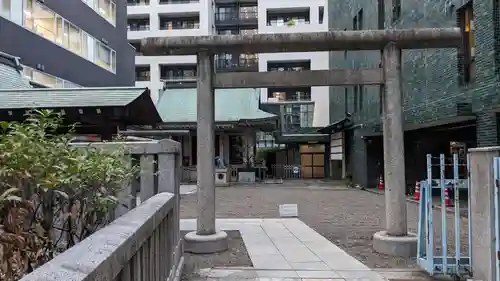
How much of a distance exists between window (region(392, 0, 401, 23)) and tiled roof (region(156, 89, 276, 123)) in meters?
9.49

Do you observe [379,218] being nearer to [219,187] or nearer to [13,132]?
[13,132]

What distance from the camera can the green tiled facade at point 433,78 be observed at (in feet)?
36.3

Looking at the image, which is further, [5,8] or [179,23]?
[179,23]

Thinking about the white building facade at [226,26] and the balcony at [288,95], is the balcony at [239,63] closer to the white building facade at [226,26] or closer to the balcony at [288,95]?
the white building facade at [226,26]

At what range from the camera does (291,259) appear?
6758mm

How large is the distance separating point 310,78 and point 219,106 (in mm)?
20015

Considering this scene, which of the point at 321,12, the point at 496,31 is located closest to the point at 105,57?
the point at 496,31

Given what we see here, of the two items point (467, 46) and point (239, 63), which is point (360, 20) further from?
point (239, 63)

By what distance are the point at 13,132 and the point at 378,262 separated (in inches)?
217

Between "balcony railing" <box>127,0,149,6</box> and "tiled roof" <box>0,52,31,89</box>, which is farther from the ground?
"balcony railing" <box>127,0,149,6</box>

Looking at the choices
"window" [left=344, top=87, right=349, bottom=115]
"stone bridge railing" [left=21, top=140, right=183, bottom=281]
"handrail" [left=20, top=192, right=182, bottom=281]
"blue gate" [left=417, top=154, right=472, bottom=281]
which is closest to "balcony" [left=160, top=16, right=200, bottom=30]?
"window" [left=344, top=87, right=349, bottom=115]

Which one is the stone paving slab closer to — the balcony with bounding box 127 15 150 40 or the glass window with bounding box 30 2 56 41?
the glass window with bounding box 30 2 56 41

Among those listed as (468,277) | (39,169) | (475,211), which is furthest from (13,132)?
(468,277)

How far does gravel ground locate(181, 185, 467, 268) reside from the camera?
7465 mm
